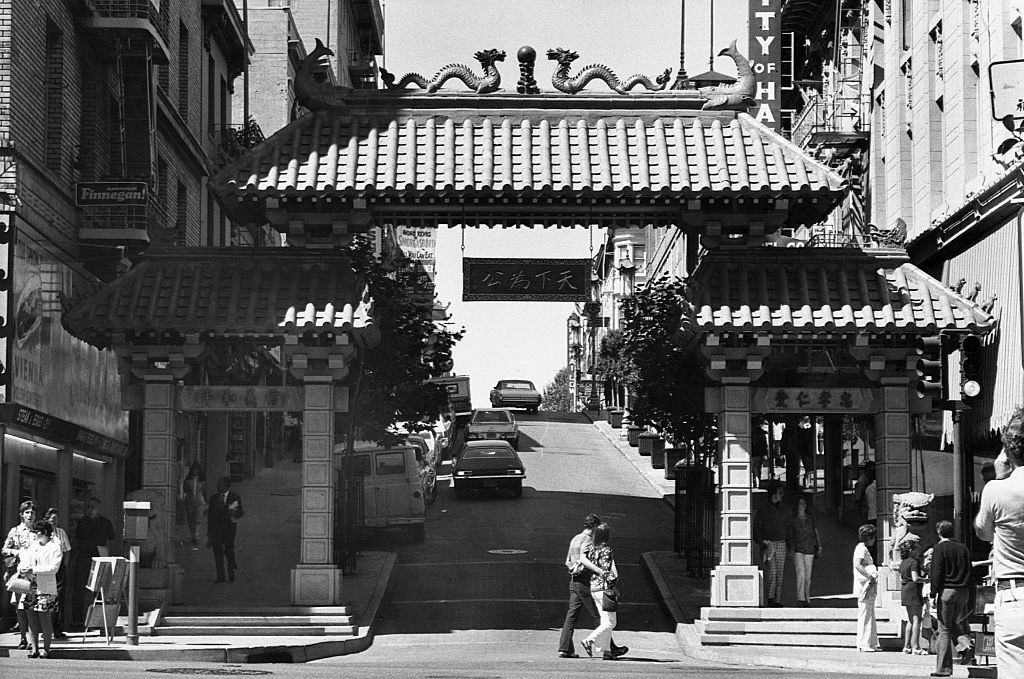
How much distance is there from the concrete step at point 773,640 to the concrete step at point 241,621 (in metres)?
4.98

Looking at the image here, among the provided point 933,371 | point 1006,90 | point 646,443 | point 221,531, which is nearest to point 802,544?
point 933,371

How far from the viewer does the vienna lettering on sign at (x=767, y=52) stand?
4138 centimetres

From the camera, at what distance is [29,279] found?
78.1 feet

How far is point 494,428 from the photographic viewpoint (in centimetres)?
6284

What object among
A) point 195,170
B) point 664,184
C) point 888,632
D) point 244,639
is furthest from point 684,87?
point 195,170

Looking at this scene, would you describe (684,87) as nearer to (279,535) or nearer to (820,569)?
(820,569)

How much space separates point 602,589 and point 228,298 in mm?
6644

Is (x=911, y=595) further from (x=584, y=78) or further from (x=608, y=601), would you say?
(x=584, y=78)

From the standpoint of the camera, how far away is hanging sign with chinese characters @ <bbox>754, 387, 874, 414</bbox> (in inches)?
863

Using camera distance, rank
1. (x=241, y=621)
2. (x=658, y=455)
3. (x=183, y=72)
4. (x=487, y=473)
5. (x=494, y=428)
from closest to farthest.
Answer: (x=241, y=621), (x=183, y=72), (x=487, y=473), (x=658, y=455), (x=494, y=428)

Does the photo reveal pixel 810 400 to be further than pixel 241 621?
Yes

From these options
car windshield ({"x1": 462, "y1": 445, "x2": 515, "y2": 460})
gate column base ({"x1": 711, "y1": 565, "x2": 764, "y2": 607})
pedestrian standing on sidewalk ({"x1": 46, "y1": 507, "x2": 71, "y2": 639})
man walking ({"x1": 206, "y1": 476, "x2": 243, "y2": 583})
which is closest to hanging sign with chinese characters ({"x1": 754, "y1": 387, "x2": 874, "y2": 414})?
gate column base ({"x1": 711, "y1": 565, "x2": 764, "y2": 607})

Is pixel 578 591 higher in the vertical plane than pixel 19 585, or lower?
lower

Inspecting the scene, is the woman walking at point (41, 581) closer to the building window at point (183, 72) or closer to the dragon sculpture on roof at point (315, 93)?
the dragon sculpture on roof at point (315, 93)
